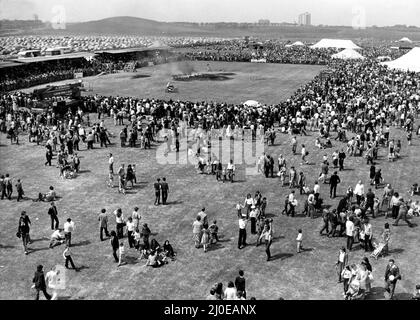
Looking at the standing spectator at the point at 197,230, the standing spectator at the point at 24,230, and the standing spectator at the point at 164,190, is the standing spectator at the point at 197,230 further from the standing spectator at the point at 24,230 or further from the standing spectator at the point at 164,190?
the standing spectator at the point at 24,230

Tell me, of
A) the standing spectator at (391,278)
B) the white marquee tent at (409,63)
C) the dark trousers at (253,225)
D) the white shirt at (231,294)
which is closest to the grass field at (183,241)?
the standing spectator at (391,278)

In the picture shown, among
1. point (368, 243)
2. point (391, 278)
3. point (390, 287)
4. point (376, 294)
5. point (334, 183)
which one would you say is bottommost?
point (376, 294)

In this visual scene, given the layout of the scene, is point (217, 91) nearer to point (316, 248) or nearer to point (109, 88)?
point (109, 88)

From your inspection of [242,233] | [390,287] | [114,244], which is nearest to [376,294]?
[390,287]

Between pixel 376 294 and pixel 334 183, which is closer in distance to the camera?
pixel 376 294

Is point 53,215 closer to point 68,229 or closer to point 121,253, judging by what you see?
point 68,229

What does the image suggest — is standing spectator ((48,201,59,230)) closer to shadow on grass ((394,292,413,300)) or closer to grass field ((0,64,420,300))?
grass field ((0,64,420,300))

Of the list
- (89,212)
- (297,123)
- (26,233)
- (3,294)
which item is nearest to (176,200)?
A: (89,212)
